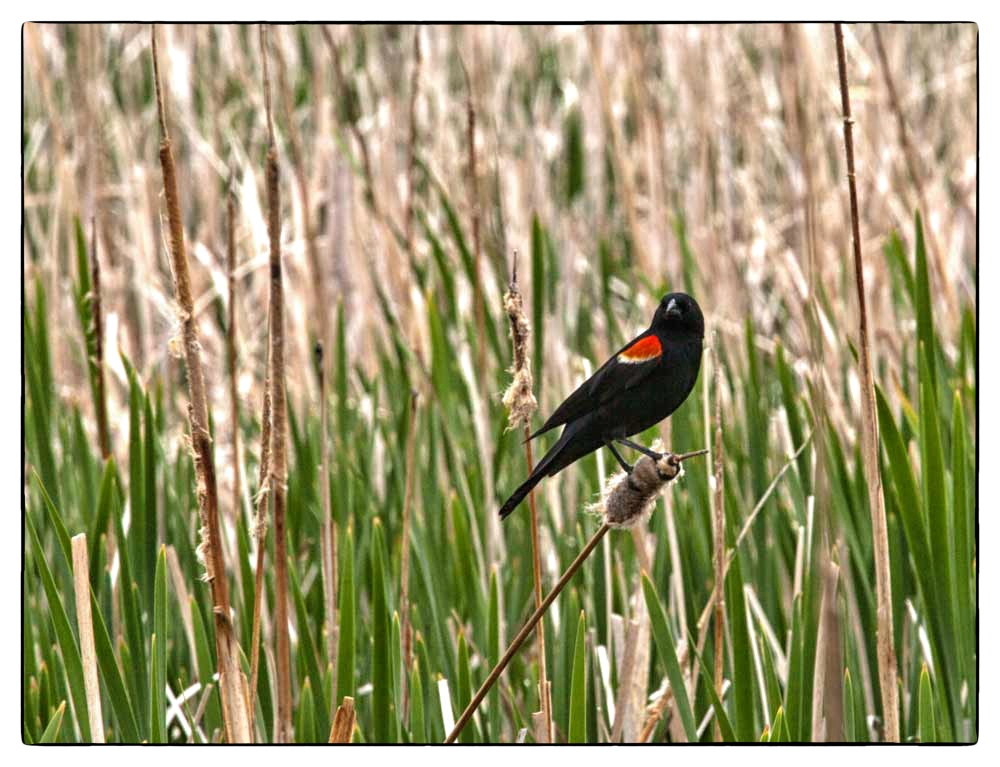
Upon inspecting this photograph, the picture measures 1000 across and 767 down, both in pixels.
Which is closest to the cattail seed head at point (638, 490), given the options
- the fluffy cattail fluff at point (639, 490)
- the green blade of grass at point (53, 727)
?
the fluffy cattail fluff at point (639, 490)

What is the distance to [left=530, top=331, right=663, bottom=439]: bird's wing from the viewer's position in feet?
4.20

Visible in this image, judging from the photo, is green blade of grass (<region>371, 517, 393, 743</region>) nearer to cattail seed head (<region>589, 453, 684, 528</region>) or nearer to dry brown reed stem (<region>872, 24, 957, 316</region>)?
cattail seed head (<region>589, 453, 684, 528</region>)

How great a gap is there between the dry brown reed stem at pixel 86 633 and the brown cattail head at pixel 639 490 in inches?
23.1

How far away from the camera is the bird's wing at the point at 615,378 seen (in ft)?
4.20

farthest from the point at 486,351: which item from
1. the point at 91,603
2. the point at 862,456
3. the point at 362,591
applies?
the point at 91,603

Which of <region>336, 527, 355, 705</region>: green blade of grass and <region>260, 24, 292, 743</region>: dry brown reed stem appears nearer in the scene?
<region>260, 24, 292, 743</region>: dry brown reed stem

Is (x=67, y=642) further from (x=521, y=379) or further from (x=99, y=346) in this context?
(x=521, y=379)

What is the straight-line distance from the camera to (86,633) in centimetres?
126

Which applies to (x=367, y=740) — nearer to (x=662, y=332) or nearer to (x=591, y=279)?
(x=662, y=332)

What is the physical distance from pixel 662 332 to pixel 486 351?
410 millimetres

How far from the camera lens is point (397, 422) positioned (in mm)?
1717

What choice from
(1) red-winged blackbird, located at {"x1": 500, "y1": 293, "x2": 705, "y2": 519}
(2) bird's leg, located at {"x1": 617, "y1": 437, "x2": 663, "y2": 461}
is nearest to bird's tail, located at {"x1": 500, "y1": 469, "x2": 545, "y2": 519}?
(1) red-winged blackbird, located at {"x1": 500, "y1": 293, "x2": 705, "y2": 519}

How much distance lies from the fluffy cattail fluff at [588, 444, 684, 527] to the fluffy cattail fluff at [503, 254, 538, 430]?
0.44 ft

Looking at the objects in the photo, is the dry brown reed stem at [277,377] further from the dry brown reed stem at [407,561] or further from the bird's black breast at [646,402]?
the bird's black breast at [646,402]
